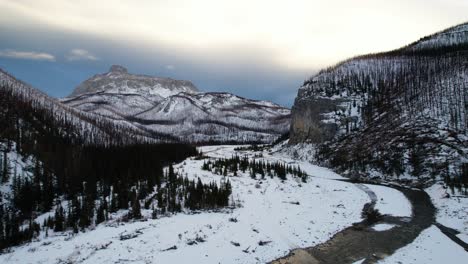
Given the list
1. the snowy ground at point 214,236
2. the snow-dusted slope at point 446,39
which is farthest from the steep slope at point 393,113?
the snowy ground at point 214,236

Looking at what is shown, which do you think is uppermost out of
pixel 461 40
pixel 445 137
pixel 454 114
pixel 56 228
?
pixel 461 40

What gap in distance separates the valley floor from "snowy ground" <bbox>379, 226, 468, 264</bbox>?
0.04 metres

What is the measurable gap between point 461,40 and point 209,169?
2464 inches

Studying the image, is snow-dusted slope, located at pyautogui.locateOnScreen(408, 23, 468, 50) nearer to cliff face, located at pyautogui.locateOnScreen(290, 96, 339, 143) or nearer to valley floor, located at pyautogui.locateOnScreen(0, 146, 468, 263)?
cliff face, located at pyautogui.locateOnScreen(290, 96, 339, 143)

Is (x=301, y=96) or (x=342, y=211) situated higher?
(x=301, y=96)

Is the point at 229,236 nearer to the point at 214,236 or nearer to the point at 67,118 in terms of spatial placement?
the point at 214,236

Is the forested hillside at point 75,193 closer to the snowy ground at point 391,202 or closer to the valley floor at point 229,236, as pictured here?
the valley floor at point 229,236

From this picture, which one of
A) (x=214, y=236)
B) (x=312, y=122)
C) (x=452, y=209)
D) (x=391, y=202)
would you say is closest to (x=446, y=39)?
(x=312, y=122)

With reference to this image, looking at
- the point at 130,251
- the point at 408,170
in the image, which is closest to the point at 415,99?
the point at 408,170

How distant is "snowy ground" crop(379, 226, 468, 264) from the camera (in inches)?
481

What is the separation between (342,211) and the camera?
66.0 ft

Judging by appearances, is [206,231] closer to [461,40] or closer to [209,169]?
[209,169]

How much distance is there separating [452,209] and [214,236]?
14122mm

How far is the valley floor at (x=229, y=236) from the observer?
1280 centimetres
